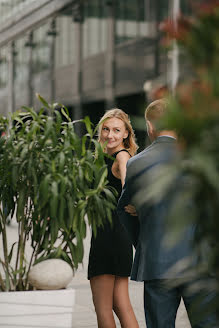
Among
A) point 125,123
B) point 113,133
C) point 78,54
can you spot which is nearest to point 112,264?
point 113,133

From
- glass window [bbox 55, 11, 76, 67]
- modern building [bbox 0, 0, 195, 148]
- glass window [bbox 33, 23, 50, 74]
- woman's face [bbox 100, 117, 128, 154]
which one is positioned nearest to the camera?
woman's face [bbox 100, 117, 128, 154]

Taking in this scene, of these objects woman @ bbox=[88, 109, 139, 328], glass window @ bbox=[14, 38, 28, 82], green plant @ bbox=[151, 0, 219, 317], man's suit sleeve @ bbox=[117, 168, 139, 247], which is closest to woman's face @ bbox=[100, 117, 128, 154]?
woman @ bbox=[88, 109, 139, 328]

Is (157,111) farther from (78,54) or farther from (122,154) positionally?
(78,54)

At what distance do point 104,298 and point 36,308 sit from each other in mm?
432

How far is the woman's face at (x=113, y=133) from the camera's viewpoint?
14.6 feet

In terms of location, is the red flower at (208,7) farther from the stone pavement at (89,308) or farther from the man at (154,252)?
the stone pavement at (89,308)

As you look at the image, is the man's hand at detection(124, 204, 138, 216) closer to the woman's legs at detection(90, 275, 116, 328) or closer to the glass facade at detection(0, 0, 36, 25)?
the woman's legs at detection(90, 275, 116, 328)

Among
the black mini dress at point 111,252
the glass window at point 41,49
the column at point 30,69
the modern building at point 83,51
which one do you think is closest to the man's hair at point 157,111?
the black mini dress at point 111,252

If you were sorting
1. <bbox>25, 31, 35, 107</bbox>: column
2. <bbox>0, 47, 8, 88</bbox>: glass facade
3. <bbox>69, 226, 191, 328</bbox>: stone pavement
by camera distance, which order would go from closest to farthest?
<bbox>69, 226, 191, 328</bbox>: stone pavement → <bbox>25, 31, 35, 107</bbox>: column → <bbox>0, 47, 8, 88</bbox>: glass facade

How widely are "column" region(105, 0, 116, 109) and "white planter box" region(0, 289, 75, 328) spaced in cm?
2324

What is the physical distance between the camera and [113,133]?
445 centimetres

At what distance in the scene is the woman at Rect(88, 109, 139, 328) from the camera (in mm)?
4109

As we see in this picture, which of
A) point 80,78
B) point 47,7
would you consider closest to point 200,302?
point 80,78

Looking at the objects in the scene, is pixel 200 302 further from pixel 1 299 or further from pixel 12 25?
pixel 12 25
